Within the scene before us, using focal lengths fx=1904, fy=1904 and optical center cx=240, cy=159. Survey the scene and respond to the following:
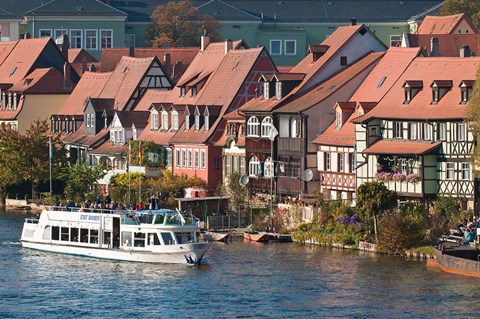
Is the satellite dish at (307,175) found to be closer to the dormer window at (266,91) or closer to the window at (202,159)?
the dormer window at (266,91)

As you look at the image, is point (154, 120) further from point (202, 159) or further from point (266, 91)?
point (266, 91)

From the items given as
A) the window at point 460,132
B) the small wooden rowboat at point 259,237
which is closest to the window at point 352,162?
the small wooden rowboat at point 259,237

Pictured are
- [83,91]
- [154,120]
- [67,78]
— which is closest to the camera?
[154,120]

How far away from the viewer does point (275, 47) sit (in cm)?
18050

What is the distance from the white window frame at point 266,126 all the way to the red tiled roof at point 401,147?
37.3 feet

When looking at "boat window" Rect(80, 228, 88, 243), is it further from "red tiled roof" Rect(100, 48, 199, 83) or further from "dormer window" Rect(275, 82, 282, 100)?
"red tiled roof" Rect(100, 48, 199, 83)

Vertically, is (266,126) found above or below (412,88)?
below

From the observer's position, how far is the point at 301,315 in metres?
69.0

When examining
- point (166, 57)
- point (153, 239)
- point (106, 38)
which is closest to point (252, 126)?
point (153, 239)

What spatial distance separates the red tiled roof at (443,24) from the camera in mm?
146750

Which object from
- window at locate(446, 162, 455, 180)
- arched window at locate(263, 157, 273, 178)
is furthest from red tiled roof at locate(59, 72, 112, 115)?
window at locate(446, 162, 455, 180)

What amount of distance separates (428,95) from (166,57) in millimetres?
48083

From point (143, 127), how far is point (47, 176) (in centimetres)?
698

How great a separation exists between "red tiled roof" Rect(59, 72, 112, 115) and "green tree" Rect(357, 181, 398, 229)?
49.6 m
